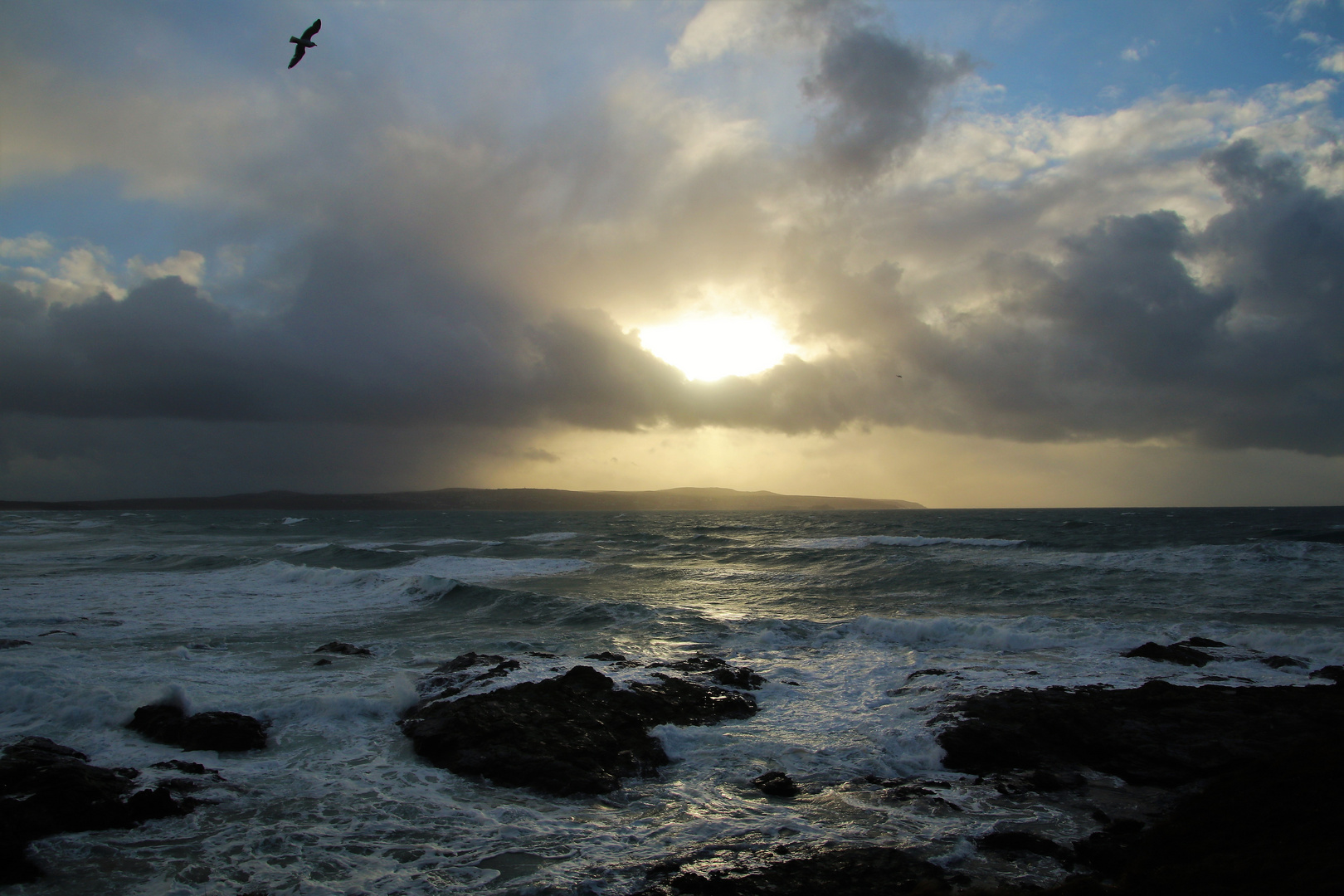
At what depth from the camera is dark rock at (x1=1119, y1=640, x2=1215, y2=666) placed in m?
14.5

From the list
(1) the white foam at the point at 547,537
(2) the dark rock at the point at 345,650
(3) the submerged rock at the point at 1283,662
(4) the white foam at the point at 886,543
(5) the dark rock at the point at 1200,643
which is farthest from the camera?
(1) the white foam at the point at 547,537

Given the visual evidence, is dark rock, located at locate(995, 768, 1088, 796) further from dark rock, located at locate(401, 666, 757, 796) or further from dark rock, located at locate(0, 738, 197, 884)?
dark rock, located at locate(0, 738, 197, 884)

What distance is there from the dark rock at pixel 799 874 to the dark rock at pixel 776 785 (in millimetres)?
1440

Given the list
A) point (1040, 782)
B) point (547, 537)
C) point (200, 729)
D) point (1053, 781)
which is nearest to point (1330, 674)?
point (1053, 781)

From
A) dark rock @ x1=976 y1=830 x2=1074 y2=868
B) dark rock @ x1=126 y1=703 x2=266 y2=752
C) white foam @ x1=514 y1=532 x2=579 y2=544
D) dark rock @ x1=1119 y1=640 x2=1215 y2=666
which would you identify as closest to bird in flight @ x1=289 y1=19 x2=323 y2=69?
dark rock @ x1=126 y1=703 x2=266 y2=752

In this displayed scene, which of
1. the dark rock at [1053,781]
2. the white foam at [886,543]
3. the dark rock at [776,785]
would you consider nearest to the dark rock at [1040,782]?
the dark rock at [1053,781]

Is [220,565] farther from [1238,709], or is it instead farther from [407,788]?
[1238,709]

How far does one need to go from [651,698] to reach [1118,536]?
2032 inches

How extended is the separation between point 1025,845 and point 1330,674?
11.3 m

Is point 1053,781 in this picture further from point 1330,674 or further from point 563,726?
point 1330,674

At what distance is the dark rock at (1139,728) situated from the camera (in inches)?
363

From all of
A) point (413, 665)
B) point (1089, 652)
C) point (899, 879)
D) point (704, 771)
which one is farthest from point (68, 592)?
point (1089, 652)

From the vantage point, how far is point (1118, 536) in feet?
166

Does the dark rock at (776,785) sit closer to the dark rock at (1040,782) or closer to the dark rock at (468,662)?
the dark rock at (1040,782)
